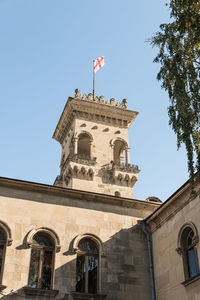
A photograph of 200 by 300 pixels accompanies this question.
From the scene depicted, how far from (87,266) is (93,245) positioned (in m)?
1.09

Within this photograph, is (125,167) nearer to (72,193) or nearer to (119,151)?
(119,151)

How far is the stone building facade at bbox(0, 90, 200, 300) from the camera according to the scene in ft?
55.0

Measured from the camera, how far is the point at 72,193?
64.4 feet

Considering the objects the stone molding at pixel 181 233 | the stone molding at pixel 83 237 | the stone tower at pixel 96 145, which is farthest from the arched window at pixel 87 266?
the stone tower at pixel 96 145

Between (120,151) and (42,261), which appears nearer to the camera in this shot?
(42,261)

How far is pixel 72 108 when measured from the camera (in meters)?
40.5

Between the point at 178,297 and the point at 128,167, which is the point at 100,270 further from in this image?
the point at 128,167

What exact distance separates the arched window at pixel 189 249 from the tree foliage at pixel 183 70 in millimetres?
5066

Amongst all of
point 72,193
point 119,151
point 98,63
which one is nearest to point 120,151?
point 119,151

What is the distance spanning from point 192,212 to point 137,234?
4.22m

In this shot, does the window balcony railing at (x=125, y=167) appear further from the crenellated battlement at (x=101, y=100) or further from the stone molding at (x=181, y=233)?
the stone molding at (x=181, y=233)

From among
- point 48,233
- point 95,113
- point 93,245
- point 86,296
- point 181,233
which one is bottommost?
point 86,296

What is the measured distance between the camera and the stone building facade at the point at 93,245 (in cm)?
1677

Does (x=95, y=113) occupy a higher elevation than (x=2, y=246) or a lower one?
higher
